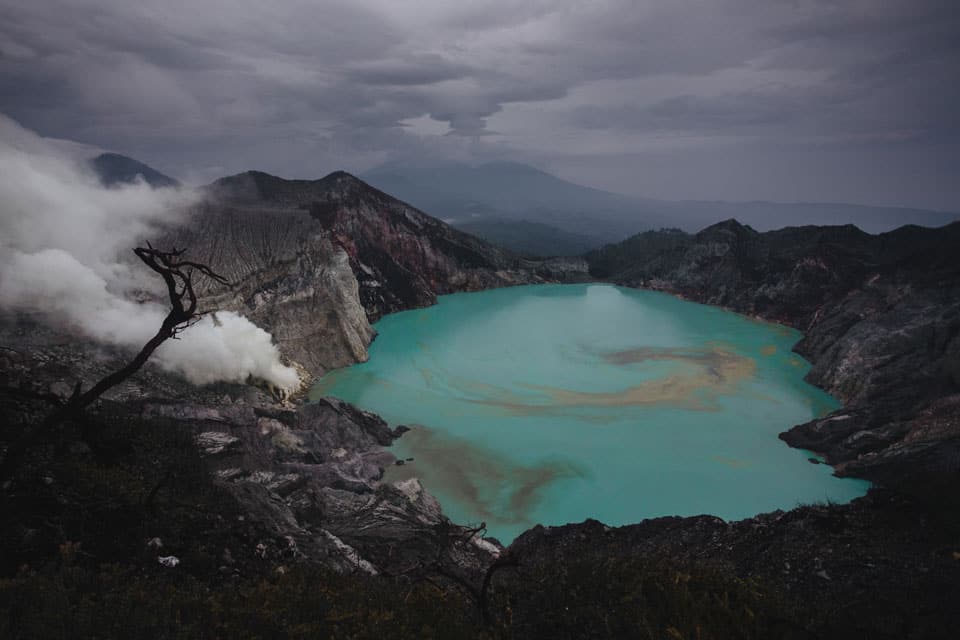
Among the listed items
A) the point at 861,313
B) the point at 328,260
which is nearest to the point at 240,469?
the point at 328,260

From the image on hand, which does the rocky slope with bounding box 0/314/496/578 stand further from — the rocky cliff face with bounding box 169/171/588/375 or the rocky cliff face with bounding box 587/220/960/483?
the rocky cliff face with bounding box 587/220/960/483

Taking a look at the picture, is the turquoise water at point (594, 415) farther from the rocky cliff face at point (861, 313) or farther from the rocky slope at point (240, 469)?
the rocky slope at point (240, 469)

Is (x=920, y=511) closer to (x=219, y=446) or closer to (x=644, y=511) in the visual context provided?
(x=644, y=511)

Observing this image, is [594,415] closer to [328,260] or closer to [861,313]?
[861,313]

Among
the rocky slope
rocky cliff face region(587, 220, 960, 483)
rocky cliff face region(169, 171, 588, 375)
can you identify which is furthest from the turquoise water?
rocky cliff face region(169, 171, 588, 375)

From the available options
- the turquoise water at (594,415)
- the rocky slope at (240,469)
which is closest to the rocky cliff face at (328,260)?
the turquoise water at (594,415)
